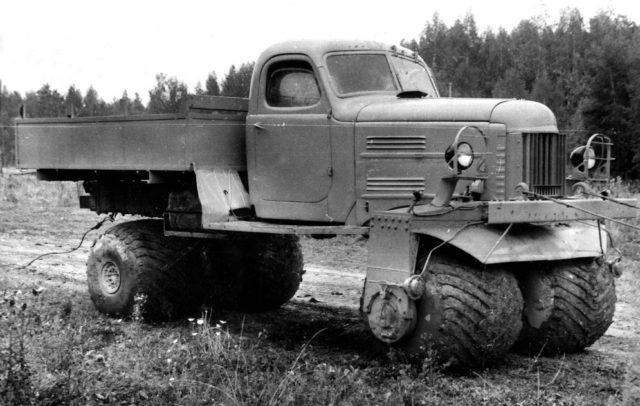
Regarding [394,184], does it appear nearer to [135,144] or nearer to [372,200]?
[372,200]

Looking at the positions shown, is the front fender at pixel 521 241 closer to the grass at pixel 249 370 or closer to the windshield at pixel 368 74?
the grass at pixel 249 370

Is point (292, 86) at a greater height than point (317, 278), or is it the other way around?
point (292, 86)

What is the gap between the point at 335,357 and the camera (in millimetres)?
7102

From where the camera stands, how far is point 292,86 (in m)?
7.75

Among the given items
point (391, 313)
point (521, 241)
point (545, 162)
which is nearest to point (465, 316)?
point (391, 313)

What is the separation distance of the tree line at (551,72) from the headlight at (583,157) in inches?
552

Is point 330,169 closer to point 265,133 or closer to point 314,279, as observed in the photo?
point 265,133

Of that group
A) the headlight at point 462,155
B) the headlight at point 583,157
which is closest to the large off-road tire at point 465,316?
the headlight at point 462,155

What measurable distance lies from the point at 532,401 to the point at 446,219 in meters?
1.43

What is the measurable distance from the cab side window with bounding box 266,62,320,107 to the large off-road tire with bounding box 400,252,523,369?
6.72 ft

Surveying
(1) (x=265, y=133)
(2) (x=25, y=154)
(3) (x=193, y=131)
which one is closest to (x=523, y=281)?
(1) (x=265, y=133)

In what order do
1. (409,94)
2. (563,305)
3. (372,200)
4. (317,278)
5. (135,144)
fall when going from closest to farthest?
(563,305), (372,200), (409,94), (135,144), (317,278)

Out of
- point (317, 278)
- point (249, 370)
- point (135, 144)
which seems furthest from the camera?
point (317, 278)

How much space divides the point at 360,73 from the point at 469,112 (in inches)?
54.1
